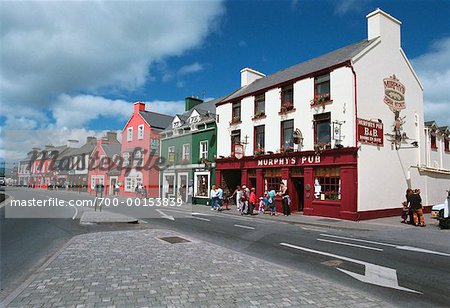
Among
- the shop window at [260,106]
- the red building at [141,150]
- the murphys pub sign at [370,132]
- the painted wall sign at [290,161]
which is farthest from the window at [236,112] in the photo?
the red building at [141,150]

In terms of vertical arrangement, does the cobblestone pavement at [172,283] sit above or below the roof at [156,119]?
below

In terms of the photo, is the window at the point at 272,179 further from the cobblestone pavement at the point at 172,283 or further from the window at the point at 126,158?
the window at the point at 126,158

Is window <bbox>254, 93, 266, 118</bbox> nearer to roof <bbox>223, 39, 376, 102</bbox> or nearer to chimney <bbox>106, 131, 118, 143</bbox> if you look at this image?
roof <bbox>223, 39, 376, 102</bbox>

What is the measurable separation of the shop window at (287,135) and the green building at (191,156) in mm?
8186

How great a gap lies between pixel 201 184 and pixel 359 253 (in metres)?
21.7

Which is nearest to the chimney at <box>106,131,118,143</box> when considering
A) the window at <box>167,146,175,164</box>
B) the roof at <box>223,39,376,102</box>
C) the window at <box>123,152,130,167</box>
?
the window at <box>123,152,130,167</box>

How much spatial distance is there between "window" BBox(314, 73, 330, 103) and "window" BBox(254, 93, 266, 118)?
4701mm

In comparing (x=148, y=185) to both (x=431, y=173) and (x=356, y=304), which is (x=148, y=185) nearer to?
(x=431, y=173)

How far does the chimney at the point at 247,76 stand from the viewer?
2977 centimetres

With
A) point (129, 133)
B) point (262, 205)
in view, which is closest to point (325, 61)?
point (262, 205)

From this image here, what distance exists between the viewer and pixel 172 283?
5.48 meters

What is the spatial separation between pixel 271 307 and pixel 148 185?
115 feet

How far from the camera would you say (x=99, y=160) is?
5347cm

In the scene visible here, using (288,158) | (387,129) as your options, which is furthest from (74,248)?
(387,129)
